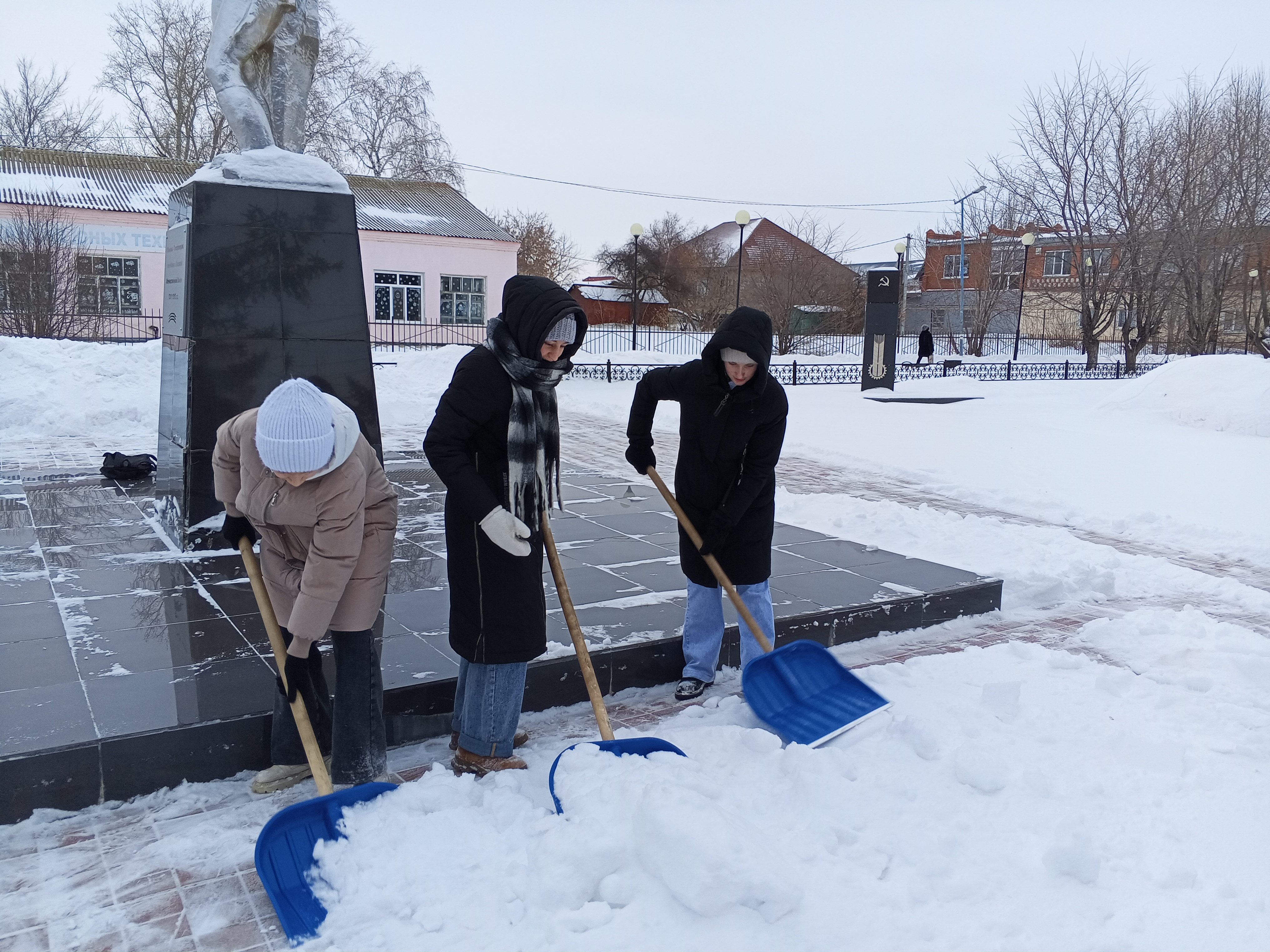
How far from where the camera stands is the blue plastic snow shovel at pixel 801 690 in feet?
11.1

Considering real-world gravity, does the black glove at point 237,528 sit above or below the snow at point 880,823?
above

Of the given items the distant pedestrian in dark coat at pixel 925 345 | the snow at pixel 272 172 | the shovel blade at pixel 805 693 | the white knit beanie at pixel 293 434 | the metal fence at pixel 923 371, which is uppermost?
the distant pedestrian in dark coat at pixel 925 345

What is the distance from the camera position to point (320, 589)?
8.87ft

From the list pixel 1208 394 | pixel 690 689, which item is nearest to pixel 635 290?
pixel 1208 394

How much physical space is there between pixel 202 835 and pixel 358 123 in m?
36.2

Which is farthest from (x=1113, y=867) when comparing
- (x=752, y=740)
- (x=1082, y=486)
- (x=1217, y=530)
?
(x=1082, y=486)

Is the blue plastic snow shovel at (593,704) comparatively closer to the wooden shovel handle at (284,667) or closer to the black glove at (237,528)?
the wooden shovel handle at (284,667)

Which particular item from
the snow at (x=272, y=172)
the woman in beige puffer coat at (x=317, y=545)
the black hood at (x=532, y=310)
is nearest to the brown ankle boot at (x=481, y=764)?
the woman in beige puffer coat at (x=317, y=545)

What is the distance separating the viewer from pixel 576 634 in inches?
124

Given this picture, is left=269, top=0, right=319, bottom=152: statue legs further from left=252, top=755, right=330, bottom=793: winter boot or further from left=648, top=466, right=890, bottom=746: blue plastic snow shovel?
left=252, top=755, right=330, bottom=793: winter boot

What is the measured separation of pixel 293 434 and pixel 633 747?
1318 millimetres

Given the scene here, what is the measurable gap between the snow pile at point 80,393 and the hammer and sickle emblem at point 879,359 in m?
12.9

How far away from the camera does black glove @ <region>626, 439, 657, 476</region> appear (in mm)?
4051

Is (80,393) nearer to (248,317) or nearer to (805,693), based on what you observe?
(248,317)
